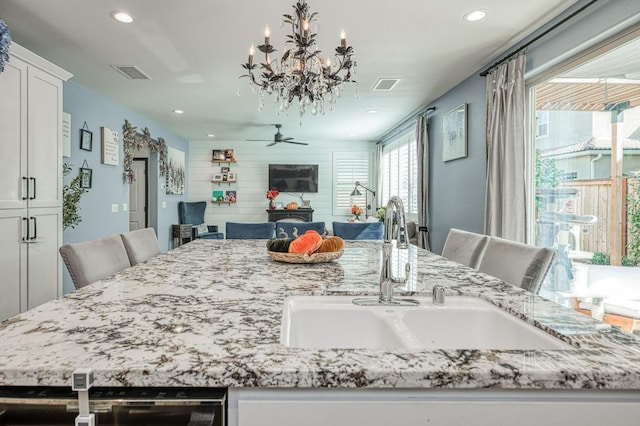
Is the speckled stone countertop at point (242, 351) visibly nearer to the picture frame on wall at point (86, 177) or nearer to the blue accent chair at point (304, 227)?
the blue accent chair at point (304, 227)

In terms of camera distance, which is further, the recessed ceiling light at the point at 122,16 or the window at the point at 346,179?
the window at the point at 346,179

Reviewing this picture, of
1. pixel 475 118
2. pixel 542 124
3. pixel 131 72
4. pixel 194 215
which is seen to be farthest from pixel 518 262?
pixel 194 215

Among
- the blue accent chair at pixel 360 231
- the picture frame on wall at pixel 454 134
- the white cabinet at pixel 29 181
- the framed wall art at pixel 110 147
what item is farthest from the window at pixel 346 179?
the white cabinet at pixel 29 181

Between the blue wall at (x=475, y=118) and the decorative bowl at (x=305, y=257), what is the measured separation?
2161 millimetres

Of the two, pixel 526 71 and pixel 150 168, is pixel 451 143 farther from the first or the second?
pixel 150 168

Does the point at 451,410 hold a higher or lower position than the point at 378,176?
lower

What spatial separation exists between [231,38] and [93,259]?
83.7 inches

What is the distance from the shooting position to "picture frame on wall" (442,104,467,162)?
163 inches

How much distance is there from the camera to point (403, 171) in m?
6.64

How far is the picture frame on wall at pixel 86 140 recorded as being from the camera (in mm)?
4234

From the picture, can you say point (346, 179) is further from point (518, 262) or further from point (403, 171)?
point (518, 262)

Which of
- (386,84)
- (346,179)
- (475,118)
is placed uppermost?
(386,84)

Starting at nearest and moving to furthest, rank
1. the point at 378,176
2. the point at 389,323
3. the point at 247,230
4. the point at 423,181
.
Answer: the point at 389,323 → the point at 247,230 → the point at 423,181 → the point at 378,176

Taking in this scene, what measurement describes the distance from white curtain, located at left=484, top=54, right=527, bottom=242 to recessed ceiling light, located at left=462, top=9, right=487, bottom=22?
0.63 meters
